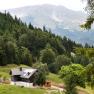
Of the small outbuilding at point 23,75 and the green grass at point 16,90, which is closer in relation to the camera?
the green grass at point 16,90

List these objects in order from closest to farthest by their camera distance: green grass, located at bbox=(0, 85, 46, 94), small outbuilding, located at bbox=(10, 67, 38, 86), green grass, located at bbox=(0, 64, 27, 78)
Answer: green grass, located at bbox=(0, 85, 46, 94) < small outbuilding, located at bbox=(10, 67, 38, 86) < green grass, located at bbox=(0, 64, 27, 78)

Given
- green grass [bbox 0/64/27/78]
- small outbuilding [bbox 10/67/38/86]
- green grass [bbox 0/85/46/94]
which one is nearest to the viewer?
green grass [bbox 0/85/46/94]

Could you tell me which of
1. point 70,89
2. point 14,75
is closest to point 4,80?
point 14,75

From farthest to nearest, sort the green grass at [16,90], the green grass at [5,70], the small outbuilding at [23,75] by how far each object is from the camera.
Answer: the green grass at [5,70]
the small outbuilding at [23,75]
the green grass at [16,90]

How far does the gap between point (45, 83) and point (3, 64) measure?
43842mm

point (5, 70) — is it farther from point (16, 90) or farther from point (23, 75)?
point (16, 90)

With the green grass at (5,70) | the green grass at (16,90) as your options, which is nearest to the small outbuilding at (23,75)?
the green grass at (5,70)

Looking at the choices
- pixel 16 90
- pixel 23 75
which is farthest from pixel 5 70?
pixel 16 90

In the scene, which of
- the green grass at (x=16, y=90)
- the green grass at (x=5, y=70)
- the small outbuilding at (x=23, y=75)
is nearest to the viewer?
the green grass at (x=16, y=90)

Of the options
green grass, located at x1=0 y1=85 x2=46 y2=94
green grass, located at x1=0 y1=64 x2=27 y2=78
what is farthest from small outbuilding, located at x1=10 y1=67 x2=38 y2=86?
green grass, located at x1=0 y1=85 x2=46 y2=94

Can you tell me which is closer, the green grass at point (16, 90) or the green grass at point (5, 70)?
the green grass at point (16, 90)

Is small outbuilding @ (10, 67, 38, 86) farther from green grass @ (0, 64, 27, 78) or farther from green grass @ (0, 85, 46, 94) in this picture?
green grass @ (0, 85, 46, 94)

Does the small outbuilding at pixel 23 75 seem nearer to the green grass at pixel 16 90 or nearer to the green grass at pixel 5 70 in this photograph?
the green grass at pixel 5 70

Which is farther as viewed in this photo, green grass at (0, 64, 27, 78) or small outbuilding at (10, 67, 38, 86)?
green grass at (0, 64, 27, 78)
